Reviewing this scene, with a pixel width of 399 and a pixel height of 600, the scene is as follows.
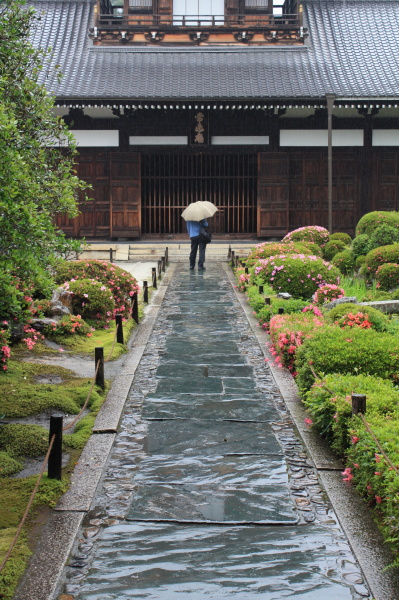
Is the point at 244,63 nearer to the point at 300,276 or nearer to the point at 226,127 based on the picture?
the point at 226,127

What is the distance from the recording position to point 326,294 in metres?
13.1

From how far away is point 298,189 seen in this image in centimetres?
2414

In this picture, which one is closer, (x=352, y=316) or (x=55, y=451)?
(x=55, y=451)

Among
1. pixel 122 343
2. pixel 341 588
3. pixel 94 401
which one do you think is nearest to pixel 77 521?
pixel 341 588

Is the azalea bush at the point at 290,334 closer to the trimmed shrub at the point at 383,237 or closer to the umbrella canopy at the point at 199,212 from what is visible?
the trimmed shrub at the point at 383,237

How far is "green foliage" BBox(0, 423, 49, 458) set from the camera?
21.6 feet

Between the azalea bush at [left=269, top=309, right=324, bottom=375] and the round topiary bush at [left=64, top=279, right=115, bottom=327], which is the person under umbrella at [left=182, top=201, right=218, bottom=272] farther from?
the azalea bush at [left=269, top=309, right=324, bottom=375]

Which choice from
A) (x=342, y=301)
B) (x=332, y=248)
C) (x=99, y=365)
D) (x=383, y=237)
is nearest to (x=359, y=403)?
(x=99, y=365)

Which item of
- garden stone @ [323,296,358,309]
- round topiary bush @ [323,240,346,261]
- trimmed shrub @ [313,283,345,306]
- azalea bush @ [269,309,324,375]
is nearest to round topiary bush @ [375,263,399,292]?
trimmed shrub @ [313,283,345,306]

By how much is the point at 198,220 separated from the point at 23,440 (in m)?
12.8

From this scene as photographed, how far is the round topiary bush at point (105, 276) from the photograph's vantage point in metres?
12.9

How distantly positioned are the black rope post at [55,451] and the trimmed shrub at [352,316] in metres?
5.08

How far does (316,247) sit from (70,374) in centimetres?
1041

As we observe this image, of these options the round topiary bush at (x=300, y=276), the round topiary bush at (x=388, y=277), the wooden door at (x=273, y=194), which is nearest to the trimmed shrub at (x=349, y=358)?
the round topiary bush at (x=300, y=276)
